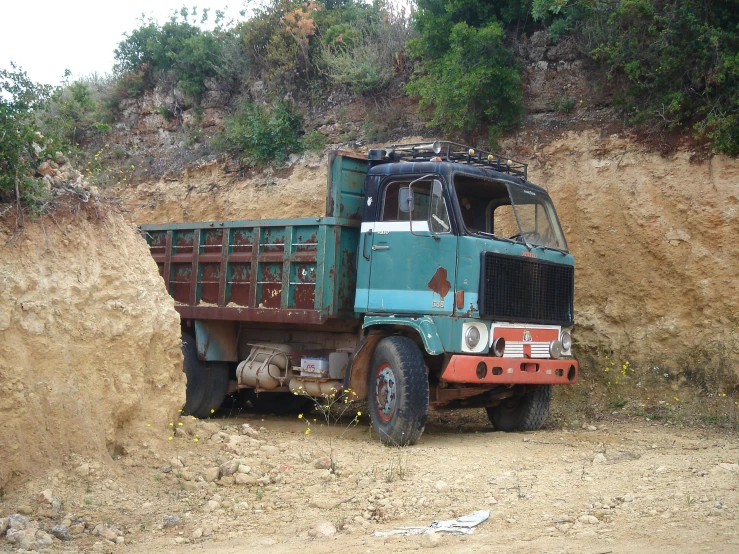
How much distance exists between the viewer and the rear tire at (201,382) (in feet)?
34.0

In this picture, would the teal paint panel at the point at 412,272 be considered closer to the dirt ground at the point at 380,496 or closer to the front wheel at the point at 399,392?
the front wheel at the point at 399,392

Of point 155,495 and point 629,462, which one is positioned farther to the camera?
point 629,462

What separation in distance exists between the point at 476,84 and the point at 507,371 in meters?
5.65

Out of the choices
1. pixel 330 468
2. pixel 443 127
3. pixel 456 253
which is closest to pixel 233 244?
pixel 456 253

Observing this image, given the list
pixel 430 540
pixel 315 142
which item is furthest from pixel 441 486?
pixel 315 142

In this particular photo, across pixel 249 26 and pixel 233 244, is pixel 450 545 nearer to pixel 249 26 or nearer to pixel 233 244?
pixel 233 244

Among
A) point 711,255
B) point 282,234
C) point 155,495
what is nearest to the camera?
point 155,495

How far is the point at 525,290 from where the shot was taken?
8469mm

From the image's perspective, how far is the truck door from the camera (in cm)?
817

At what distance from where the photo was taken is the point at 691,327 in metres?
10.8

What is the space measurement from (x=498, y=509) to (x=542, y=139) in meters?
8.05

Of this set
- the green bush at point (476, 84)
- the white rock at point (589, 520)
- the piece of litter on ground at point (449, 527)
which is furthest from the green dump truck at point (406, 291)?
the green bush at point (476, 84)

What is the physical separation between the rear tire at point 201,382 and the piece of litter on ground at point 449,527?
5.37 m

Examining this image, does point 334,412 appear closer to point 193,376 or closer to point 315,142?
point 193,376
